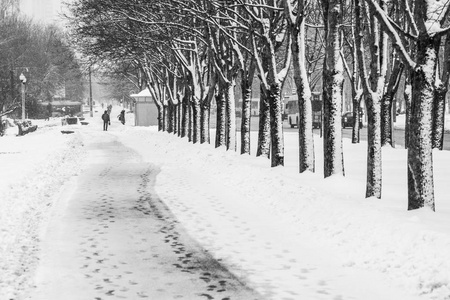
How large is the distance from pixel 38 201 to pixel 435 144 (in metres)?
16.0

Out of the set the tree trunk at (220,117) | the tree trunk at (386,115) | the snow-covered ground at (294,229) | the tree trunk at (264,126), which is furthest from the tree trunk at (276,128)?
the tree trunk at (386,115)

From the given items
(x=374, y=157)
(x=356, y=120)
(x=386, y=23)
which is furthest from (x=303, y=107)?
(x=356, y=120)

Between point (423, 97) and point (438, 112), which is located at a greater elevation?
point (423, 97)

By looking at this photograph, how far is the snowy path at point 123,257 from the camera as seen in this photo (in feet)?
21.3

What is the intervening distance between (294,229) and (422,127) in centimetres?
261

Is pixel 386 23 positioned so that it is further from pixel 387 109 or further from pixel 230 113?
pixel 387 109

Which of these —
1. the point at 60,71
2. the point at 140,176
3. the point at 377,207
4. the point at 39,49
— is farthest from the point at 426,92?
the point at 60,71

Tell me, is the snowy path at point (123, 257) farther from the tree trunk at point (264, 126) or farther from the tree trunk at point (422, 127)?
the tree trunk at point (264, 126)

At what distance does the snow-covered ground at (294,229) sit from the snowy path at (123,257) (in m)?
0.24

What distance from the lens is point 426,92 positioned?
887cm

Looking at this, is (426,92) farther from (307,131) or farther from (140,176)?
(140,176)

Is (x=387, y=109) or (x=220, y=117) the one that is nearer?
(x=387, y=109)

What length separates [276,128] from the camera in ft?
55.2

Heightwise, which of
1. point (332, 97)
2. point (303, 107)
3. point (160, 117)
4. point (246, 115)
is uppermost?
point (332, 97)
